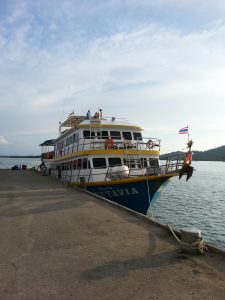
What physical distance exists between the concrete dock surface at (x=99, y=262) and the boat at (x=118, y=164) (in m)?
5.97

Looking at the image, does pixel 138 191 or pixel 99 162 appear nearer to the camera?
pixel 138 191

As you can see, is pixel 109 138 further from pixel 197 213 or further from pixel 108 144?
pixel 197 213

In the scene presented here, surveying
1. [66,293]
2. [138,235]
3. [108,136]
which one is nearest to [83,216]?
[138,235]

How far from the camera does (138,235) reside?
29.3 ft

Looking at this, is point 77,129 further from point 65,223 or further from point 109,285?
point 109,285

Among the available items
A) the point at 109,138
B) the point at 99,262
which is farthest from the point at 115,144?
the point at 99,262

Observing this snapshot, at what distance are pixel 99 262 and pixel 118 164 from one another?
494 inches

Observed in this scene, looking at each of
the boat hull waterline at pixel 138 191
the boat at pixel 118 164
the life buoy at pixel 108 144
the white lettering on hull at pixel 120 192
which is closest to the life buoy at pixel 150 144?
the boat at pixel 118 164

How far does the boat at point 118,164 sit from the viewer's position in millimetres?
17250

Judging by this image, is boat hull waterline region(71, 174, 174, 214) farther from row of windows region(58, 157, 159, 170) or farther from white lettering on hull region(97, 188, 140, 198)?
row of windows region(58, 157, 159, 170)

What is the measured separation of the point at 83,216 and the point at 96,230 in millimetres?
2159

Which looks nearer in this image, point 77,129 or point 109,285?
point 109,285

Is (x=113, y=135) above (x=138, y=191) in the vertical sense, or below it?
above

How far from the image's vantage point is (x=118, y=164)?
19.2 meters
